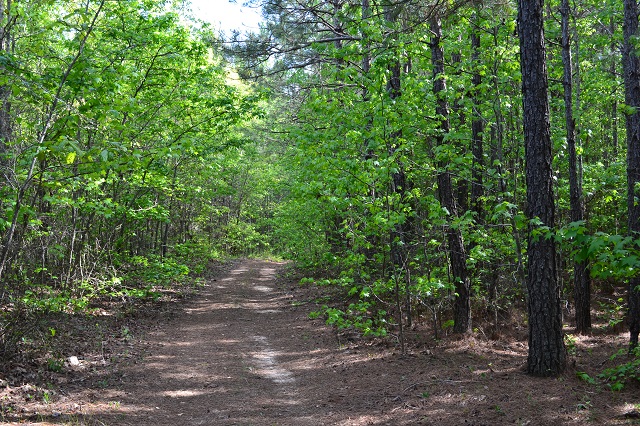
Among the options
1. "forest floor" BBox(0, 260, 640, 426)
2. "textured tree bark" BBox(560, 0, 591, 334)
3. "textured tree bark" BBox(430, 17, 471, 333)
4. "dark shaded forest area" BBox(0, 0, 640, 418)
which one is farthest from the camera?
"textured tree bark" BBox(430, 17, 471, 333)

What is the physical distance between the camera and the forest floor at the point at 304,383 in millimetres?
5344

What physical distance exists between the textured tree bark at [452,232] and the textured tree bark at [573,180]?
79.8 inches

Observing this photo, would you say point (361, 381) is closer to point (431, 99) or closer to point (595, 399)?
point (595, 399)

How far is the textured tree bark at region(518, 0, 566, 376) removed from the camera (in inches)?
237

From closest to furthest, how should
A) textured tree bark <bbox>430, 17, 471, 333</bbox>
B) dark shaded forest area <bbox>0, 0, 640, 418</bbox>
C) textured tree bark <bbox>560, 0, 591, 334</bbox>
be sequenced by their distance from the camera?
dark shaded forest area <bbox>0, 0, 640, 418</bbox> → textured tree bark <bbox>560, 0, 591, 334</bbox> → textured tree bark <bbox>430, 17, 471, 333</bbox>

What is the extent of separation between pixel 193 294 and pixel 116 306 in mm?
4848

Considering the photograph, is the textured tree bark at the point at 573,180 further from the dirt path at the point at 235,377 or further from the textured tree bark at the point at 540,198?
the dirt path at the point at 235,377

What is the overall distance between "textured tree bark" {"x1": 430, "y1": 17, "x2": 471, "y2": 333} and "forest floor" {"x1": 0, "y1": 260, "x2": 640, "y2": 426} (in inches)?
19.0

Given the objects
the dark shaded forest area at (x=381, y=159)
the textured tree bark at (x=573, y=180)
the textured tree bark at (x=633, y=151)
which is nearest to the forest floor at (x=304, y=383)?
the dark shaded forest area at (x=381, y=159)

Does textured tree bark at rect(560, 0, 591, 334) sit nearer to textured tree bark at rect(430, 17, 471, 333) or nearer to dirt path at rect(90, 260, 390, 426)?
textured tree bark at rect(430, 17, 471, 333)

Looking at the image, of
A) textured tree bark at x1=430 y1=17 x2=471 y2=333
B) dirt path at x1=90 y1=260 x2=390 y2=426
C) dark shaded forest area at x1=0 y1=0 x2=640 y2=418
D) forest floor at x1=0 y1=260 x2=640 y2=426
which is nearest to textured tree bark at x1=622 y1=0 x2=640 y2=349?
dark shaded forest area at x1=0 y1=0 x2=640 y2=418

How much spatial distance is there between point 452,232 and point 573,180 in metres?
2.46

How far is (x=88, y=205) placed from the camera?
27.1 ft

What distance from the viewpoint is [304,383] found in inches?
292
